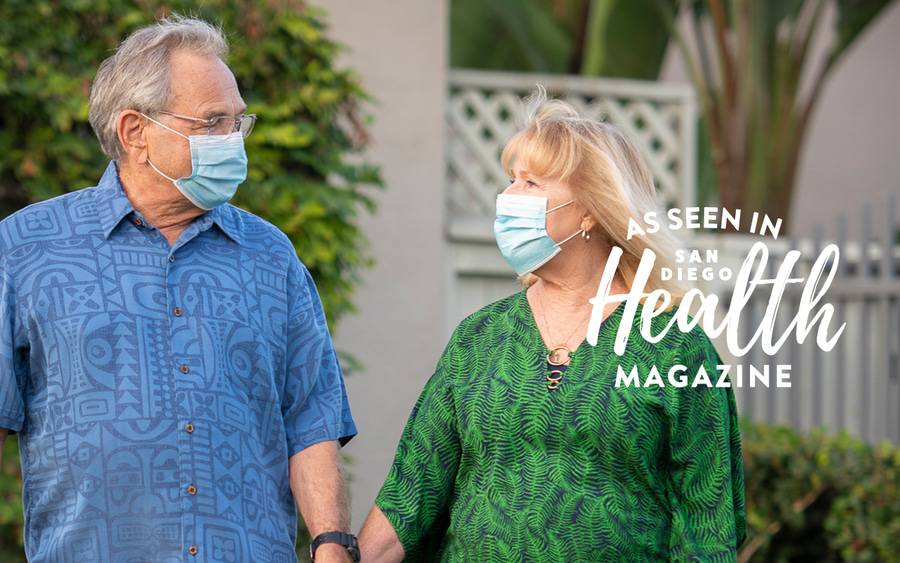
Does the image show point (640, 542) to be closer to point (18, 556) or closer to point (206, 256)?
point (206, 256)

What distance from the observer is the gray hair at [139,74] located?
346cm

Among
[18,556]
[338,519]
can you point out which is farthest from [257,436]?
[18,556]

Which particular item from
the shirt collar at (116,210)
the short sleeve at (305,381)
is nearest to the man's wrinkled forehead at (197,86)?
the shirt collar at (116,210)

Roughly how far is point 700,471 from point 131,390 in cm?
129

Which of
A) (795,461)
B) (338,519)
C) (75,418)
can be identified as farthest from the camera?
(795,461)

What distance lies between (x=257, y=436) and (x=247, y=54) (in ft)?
9.48

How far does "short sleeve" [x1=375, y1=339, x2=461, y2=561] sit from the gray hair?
0.93 metres

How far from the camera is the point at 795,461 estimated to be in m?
7.05

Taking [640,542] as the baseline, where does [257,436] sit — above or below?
above

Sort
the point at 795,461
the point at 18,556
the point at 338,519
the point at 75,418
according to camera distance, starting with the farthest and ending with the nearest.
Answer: the point at 795,461 → the point at 18,556 → the point at 338,519 → the point at 75,418

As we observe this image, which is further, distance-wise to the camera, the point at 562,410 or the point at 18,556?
the point at 18,556

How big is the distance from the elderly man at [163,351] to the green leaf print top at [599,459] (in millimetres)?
356

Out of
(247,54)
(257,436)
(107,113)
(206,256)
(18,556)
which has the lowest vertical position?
(18,556)

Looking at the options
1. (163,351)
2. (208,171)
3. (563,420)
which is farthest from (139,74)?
(563,420)
